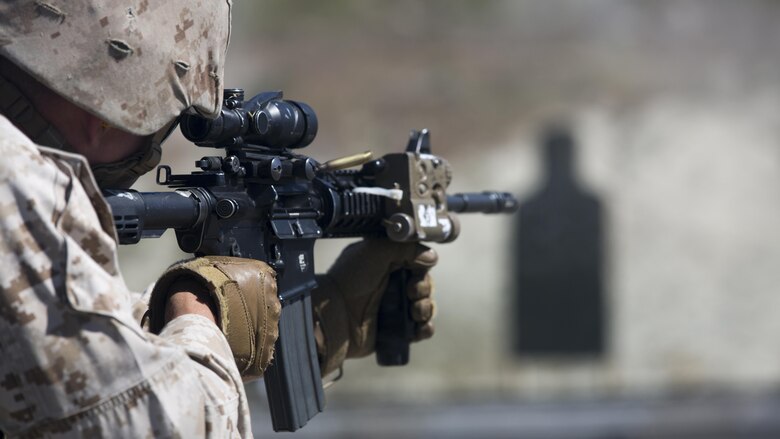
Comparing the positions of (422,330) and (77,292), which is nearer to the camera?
(77,292)

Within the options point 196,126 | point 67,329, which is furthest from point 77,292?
point 196,126

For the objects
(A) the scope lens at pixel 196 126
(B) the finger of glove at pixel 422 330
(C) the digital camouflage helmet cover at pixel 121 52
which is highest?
(C) the digital camouflage helmet cover at pixel 121 52

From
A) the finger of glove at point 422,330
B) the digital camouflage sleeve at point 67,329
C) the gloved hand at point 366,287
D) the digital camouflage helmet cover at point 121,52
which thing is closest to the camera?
the digital camouflage sleeve at point 67,329

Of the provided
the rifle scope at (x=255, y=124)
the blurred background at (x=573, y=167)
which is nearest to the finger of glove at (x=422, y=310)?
the rifle scope at (x=255, y=124)

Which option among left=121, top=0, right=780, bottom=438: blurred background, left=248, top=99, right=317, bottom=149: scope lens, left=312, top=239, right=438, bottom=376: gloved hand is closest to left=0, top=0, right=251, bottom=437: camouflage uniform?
left=248, top=99, right=317, bottom=149: scope lens

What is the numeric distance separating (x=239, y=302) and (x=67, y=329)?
0.60 m

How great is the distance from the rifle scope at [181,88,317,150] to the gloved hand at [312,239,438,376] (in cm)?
58

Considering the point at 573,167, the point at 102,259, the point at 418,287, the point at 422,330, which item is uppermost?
the point at 573,167

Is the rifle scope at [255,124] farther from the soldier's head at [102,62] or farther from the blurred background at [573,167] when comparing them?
the blurred background at [573,167]

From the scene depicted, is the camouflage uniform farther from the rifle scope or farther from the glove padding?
the rifle scope

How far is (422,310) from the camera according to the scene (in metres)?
3.42

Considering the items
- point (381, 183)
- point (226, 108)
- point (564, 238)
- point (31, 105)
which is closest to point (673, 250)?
point (564, 238)

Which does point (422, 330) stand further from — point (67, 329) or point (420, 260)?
point (67, 329)

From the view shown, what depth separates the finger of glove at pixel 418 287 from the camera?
344 cm
